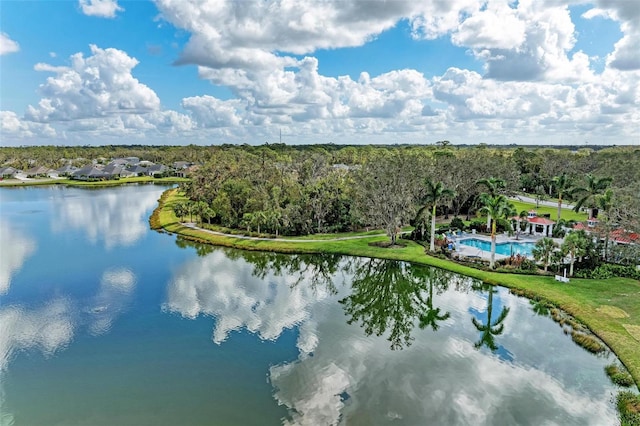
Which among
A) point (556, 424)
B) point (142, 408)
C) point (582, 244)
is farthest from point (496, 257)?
point (142, 408)

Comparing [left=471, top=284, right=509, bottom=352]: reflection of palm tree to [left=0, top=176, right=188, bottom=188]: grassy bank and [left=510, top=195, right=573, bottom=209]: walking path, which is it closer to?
[left=510, top=195, right=573, bottom=209]: walking path

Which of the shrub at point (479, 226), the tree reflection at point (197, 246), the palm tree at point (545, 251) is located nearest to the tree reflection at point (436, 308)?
the palm tree at point (545, 251)

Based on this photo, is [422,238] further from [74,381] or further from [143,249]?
[74,381]

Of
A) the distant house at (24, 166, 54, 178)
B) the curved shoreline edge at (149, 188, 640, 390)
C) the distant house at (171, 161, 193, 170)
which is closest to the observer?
the curved shoreline edge at (149, 188, 640, 390)

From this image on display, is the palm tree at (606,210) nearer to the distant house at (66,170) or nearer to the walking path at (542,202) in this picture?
the walking path at (542,202)

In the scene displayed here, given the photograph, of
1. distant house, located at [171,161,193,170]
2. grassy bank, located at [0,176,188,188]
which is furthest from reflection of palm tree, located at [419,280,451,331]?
distant house, located at [171,161,193,170]

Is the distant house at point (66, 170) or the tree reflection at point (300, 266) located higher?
the distant house at point (66, 170)
